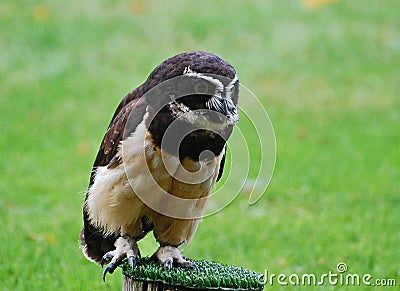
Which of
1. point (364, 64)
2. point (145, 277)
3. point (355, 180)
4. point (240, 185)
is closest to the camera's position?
point (145, 277)

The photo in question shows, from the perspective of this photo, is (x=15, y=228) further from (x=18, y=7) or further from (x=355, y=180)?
(x=18, y=7)

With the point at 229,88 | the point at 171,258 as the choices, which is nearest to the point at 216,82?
the point at 229,88

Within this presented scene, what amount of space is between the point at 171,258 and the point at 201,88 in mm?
1098

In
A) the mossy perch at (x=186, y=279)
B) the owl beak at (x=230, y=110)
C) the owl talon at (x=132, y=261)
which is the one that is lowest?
the mossy perch at (x=186, y=279)

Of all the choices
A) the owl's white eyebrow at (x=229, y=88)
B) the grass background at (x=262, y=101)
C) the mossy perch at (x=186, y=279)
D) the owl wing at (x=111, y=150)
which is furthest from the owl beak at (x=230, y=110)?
the grass background at (x=262, y=101)

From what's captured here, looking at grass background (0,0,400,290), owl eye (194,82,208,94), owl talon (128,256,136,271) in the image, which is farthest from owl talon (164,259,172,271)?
owl eye (194,82,208,94)

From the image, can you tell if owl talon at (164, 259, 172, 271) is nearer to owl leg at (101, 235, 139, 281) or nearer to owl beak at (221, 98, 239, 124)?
owl leg at (101, 235, 139, 281)

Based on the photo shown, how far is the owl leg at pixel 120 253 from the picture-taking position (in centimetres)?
451

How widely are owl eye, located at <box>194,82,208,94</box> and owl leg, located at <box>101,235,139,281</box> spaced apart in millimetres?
1079

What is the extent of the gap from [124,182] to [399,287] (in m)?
2.68

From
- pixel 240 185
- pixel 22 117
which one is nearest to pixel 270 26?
pixel 22 117

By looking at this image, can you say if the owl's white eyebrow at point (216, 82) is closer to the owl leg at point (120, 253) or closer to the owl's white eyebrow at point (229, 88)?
the owl's white eyebrow at point (229, 88)

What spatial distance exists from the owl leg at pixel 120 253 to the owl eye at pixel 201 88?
42.5 inches

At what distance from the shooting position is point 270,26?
14602 mm
